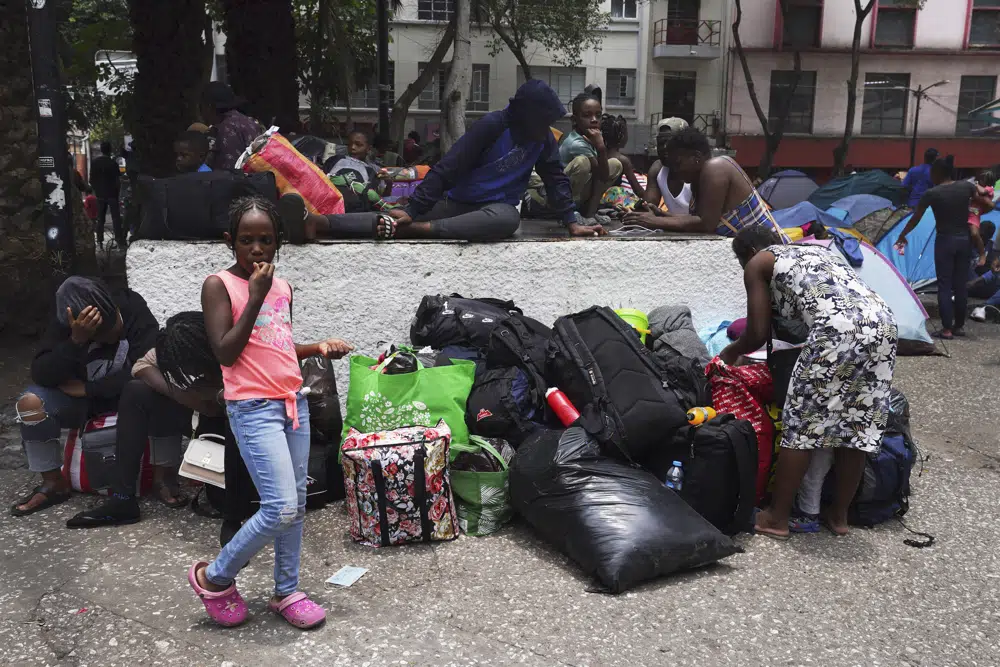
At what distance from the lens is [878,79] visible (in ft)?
112

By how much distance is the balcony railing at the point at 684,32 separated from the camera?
33.9 m

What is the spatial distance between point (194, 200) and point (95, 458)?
4.99 ft

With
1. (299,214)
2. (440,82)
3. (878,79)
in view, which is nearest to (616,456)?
(299,214)

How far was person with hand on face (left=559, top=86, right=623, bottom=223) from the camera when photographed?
20.5 ft

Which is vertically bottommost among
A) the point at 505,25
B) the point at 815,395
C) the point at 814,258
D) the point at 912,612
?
the point at 912,612

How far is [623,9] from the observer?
34.1 metres

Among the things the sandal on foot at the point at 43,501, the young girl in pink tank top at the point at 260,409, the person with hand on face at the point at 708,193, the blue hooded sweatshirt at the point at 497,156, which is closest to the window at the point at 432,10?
the blue hooded sweatshirt at the point at 497,156

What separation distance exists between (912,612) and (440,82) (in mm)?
33229

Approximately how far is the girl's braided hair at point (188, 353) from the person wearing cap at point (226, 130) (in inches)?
87.1

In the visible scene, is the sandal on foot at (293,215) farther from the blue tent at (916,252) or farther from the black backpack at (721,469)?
the blue tent at (916,252)

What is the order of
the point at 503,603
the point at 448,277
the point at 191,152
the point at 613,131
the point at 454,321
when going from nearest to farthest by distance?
the point at 503,603
the point at 454,321
the point at 448,277
the point at 191,152
the point at 613,131

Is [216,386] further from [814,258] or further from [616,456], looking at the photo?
[814,258]

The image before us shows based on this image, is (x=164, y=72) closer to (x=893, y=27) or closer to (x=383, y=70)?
(x=383, y=70)

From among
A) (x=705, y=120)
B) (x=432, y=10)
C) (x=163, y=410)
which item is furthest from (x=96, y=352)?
(x=705, y=120)
